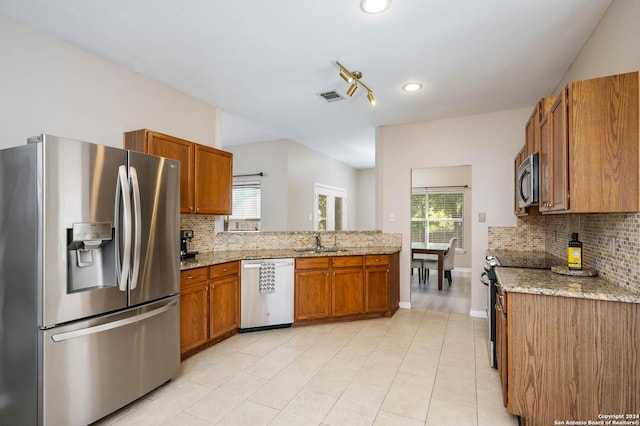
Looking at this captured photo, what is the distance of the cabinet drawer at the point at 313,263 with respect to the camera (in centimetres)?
370

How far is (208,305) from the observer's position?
3.07 m

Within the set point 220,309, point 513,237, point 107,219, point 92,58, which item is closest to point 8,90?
point 92,58

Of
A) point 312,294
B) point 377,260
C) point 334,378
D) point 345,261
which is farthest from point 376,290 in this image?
point 334,378

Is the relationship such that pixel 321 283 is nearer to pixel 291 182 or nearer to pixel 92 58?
pixel 291 182

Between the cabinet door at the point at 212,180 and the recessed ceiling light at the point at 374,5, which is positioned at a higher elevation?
the recessed ceiling light at the point at 374,5

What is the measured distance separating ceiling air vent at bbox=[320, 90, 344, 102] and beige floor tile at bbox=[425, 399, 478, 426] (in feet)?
9.63

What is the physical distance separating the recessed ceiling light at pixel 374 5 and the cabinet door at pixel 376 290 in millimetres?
2752

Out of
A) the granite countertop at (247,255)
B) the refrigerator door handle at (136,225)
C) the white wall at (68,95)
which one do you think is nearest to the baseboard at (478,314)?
the granite countertop at (247,255)

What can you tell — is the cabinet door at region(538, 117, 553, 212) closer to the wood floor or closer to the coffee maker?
the wood floor

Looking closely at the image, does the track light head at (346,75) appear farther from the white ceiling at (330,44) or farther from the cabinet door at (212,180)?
the cabinet door at (212,180)

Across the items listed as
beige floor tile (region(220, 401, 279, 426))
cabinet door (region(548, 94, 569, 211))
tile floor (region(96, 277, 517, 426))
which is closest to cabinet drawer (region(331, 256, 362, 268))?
tile floor (region(96, 277, 517, 426))

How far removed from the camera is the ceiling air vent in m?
3.46

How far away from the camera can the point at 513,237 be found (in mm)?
3938

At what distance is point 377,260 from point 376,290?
37 centimetres
